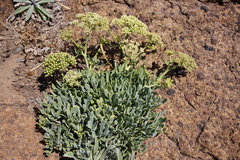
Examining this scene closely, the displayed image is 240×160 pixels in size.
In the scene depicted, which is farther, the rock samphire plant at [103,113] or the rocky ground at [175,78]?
the rocky ground at [175,78]

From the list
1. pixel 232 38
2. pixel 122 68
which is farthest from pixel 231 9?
pixel 122 68

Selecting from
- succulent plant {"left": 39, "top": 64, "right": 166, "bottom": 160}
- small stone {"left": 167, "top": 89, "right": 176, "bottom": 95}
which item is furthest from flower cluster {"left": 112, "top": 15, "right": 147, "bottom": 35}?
small stone {"left": 167, "top": 89, "right": 176, "bottom": 95}

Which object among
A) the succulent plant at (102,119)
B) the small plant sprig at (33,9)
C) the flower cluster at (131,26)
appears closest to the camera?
the succulent plant at (102,119)

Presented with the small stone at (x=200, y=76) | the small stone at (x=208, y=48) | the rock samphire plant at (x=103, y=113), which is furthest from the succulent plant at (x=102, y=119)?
the small stone at (x=208, y=48)

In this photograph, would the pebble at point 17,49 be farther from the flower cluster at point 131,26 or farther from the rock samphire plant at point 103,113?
the flower cluster at point 131,26

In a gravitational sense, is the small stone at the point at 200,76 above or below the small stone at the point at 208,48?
below

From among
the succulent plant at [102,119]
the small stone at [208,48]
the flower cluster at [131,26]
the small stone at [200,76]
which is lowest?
the succulent plant at [102,119]

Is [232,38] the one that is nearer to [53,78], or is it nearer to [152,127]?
[152,127]

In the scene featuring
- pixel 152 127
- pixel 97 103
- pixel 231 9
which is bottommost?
pixel 152 127

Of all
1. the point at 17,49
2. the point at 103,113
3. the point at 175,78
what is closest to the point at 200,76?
the point at 175,78
